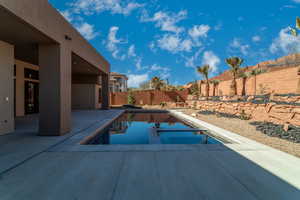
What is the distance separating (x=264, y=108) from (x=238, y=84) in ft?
18.6

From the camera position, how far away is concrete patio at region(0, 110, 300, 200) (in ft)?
Answer: 6.82

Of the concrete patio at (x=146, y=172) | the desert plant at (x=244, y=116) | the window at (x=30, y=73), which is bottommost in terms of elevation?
the concrete patio at (x=146, y=172)

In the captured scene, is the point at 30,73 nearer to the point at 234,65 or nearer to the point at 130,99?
the point at 130,99

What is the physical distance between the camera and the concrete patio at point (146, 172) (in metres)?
2.08

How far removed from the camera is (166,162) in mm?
2990

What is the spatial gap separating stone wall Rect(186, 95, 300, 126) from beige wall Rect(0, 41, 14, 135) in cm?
986

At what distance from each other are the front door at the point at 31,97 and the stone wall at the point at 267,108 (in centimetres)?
1243

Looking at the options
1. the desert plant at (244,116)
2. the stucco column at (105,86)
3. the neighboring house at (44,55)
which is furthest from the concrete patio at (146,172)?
the stucco column at (105,86)

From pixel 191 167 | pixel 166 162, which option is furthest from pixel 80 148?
pixel 191 167

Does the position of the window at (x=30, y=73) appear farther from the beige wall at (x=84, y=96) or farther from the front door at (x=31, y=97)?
the beige wall at (x=84, y=96)

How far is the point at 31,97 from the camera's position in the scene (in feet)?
32.0

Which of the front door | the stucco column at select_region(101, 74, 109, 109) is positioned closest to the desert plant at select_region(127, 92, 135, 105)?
the stucco column at select_region(101, 74, 109, 109)

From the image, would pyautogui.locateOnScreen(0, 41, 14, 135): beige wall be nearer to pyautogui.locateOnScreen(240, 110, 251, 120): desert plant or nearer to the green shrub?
pyautogui.locateOnScreen(240, 110, 251, 120): desert plant

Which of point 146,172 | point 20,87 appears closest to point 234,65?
point 146,172
